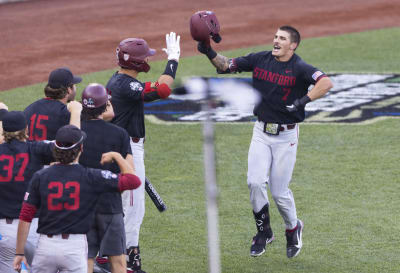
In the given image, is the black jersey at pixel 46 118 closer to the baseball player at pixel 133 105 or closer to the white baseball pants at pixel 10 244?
the baseball player at pixel 133 105

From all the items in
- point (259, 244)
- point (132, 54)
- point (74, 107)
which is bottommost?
point (259, 244)

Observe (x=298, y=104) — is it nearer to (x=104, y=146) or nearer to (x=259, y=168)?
(x=259, y=168)

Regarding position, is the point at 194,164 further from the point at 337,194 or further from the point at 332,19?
the point at 332,19

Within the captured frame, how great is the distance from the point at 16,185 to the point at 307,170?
540 cm

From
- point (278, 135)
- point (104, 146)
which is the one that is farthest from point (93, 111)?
point (278, 135)

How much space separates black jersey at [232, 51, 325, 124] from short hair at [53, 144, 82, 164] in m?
2.71

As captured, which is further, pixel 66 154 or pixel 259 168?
pixel 259 168

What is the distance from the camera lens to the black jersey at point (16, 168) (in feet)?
21.6

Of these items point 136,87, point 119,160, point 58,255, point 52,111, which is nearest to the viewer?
point 58,255

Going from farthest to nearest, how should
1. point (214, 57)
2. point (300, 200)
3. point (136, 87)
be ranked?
point (300, 200)
point (214, 57)
point (136, 87)

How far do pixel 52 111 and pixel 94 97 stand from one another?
0.73 metres

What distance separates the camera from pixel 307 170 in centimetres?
1118

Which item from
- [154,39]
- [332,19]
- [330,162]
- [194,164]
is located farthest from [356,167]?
[332,19]

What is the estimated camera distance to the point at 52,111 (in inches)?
290
